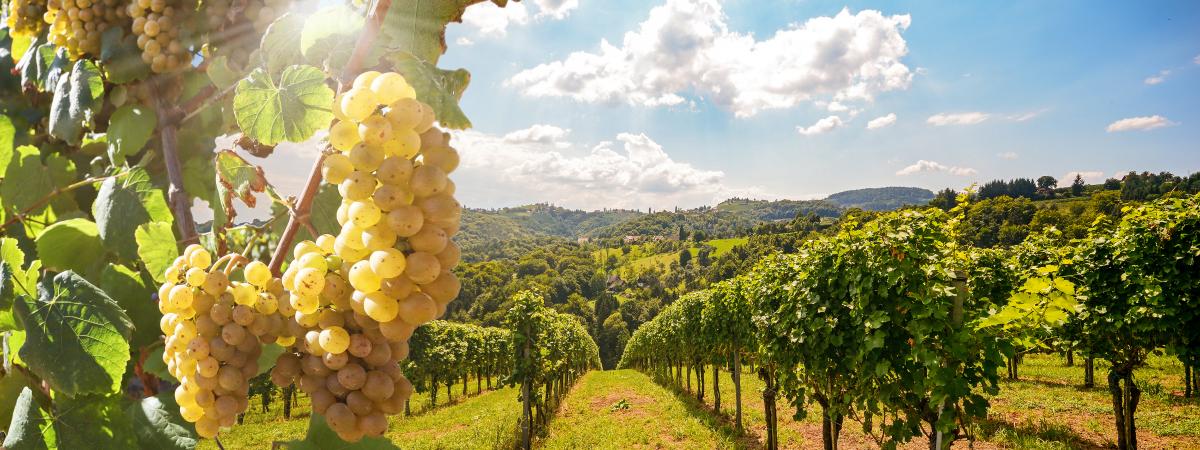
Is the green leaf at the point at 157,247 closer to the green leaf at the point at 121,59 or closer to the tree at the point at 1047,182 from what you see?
the green leaf at the point at 121,59

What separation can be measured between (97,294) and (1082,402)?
22.4 metres

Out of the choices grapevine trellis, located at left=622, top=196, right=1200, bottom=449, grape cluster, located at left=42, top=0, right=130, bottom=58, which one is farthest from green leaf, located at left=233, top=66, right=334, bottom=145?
grapevine trellis, located at left=622, top=196, right=1200, bottom=449

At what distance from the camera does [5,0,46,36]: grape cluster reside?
1530 mm

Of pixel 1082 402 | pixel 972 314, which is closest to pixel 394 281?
pixel 972 314

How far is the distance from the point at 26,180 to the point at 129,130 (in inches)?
14.1

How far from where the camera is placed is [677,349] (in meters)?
27.7

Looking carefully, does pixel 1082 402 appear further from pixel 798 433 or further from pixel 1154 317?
pixel 798 433

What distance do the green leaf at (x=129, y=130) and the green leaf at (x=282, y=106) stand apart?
0.80 m

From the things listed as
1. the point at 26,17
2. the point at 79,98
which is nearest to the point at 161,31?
the point at 79,98

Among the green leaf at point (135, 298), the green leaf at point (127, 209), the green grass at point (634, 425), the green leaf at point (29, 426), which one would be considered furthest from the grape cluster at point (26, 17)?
the green grass at point (634, 425)

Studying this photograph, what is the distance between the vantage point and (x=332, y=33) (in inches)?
29.4

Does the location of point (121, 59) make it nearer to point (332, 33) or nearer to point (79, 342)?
point (79, 342)

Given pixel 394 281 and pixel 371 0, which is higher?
pixel 371 0

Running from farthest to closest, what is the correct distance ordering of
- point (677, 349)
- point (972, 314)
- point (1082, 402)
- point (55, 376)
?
point (677, 349) → point (1082, 402) → point (972, 314) → point (55, 376)
